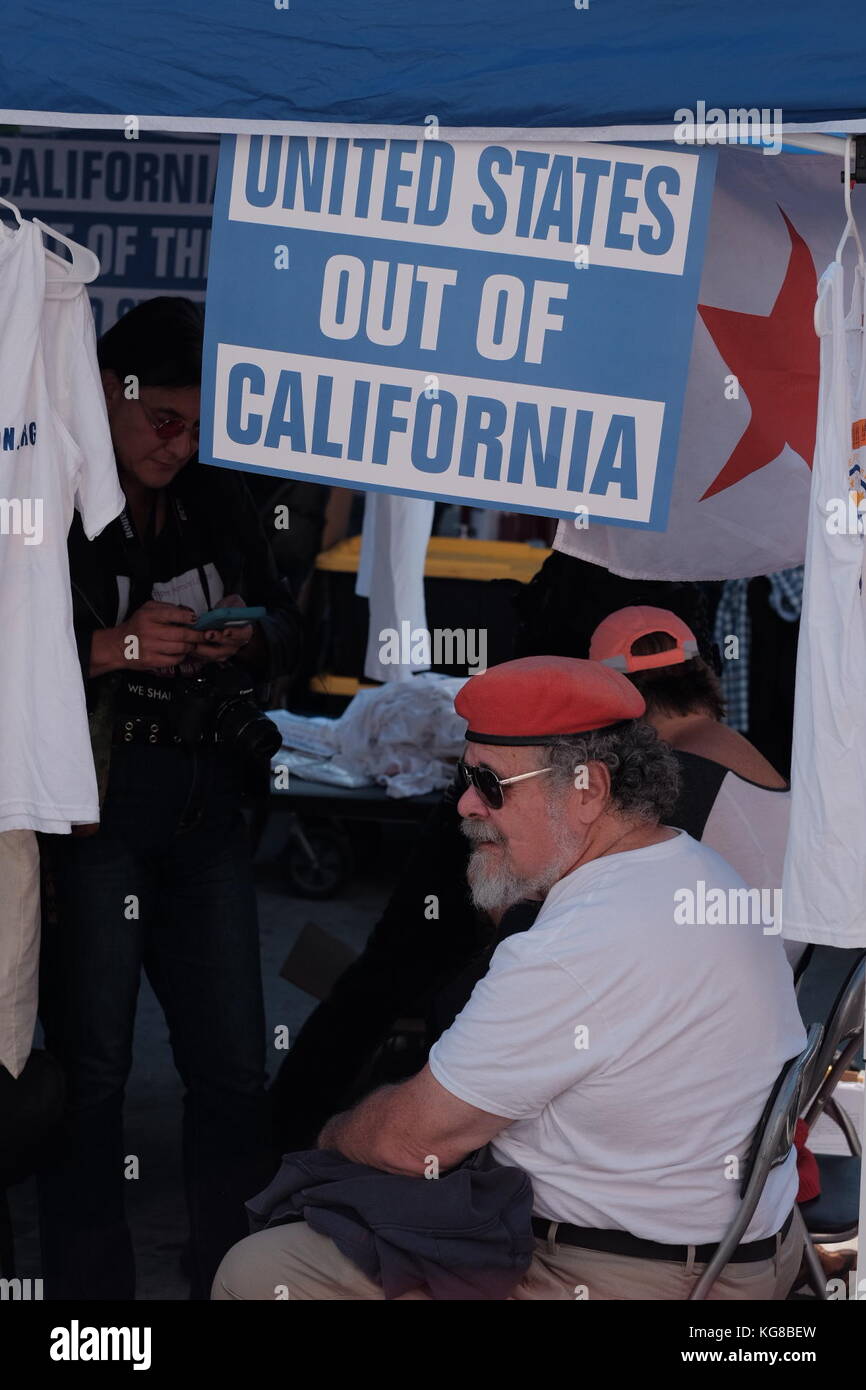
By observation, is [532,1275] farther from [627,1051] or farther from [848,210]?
[848,210]

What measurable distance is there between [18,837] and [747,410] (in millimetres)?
1614

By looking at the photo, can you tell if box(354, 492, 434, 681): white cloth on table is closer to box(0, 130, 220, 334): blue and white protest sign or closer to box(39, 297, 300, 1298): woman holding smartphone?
box(0, 130, 220, 334): blue and white protest sign

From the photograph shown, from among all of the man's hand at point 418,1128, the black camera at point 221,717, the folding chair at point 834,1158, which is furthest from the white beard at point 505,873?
the black camera at point 221,717

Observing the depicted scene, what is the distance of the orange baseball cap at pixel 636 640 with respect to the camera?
3146 millimetres

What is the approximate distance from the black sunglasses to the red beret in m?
0.04

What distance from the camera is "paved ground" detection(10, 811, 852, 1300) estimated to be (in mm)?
3543

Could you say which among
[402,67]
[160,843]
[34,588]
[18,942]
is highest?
[402,67]

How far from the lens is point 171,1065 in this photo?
15.6ft

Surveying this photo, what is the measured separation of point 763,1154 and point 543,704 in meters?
0.69

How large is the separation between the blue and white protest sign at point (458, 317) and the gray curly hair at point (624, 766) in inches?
13.6

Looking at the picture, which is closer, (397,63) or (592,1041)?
(592,1041)

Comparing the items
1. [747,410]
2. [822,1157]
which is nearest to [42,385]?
[747,410]
